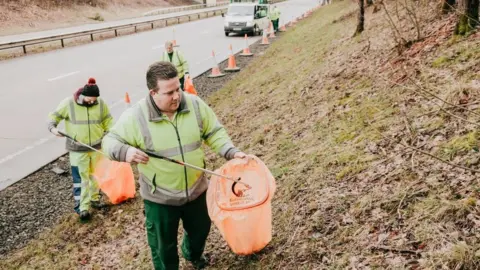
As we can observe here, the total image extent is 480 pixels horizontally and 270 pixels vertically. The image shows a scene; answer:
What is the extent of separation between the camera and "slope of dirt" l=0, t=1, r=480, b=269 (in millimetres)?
3248

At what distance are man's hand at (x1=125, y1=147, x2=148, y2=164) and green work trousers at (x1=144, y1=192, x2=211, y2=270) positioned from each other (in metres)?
0.48

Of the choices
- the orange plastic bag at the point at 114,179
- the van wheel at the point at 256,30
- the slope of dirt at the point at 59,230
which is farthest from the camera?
the van wheel at the point at 256,30

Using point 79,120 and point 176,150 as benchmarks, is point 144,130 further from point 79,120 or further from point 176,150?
point 79,120

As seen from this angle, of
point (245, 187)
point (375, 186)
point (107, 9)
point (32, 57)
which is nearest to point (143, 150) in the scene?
point (245, 187)

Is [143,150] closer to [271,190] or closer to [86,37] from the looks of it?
[271,190]

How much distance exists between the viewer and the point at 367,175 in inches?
167

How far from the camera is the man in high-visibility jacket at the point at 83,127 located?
5350 millimetres

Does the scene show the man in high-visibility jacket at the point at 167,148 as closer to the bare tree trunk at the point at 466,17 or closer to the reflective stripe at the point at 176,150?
the reflective stripe at the point at 176,150

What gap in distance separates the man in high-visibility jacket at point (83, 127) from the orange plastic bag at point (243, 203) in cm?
256

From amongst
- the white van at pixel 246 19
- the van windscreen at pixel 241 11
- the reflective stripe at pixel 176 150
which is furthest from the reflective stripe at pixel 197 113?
the van windscreen at pixel 241 11

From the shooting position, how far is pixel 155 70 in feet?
10.4

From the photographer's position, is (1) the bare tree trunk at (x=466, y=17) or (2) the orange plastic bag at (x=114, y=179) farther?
(1) the bare tree trunk at (x=466, y=17)

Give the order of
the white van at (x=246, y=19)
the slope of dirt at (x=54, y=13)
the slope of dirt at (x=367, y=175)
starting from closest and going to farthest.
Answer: the slope of dirt at (x=367, y=175), the white van at (x=246, y=19), the slope of dirt at (x=54, y=13)

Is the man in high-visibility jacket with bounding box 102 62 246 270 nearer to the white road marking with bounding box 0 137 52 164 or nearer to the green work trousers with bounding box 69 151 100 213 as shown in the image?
the green work trousers with bounding box 69 151 100 213
